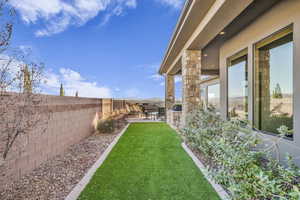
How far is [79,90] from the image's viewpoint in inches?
412

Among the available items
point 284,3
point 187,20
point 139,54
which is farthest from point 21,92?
point 139,54

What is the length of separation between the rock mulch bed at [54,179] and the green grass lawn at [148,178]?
1.12 ft

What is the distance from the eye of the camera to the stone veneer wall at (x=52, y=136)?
2.91 m

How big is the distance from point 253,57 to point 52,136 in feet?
16.9

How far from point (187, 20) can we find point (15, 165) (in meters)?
4.50

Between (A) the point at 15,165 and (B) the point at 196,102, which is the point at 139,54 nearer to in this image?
(B) the point at 196,102

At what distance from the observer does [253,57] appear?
4477mm

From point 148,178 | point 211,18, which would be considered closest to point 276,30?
point 211,18

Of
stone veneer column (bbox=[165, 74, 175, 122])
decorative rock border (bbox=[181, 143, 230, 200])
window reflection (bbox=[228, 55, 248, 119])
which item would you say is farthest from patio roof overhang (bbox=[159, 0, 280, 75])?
stone veneer column (bbox=[165, 74, 175, 122])

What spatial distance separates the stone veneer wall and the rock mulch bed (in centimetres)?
14

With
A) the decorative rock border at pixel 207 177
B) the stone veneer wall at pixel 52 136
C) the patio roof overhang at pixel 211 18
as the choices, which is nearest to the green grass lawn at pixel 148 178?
the decorative rock border at pixel 207 177

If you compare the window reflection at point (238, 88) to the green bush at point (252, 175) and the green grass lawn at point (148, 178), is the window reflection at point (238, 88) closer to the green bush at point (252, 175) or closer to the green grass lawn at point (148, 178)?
the green grass lawn at point (148, 178)

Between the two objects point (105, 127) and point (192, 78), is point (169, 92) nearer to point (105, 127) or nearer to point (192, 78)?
point (105, 127)

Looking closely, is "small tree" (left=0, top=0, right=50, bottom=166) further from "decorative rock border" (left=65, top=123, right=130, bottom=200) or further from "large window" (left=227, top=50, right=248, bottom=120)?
"large window" (left=227, top=50, right=248, bottom=120)
